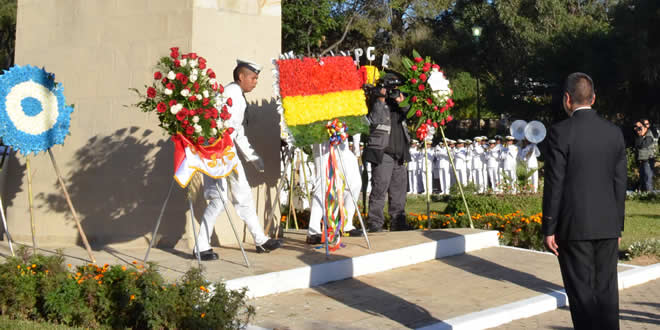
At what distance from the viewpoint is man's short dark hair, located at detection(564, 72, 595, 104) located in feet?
16.6

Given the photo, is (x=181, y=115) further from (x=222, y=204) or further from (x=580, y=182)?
(x=580, y=182)

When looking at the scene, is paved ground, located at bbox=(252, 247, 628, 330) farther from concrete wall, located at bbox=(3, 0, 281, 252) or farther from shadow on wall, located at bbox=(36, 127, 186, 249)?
shadow on wall, located at bbox=(36, 127, 186, 249)

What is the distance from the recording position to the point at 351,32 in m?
34.3

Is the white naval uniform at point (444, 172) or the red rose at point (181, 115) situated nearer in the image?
the red rose at point (181, 115)

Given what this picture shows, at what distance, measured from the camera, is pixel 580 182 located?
499cm

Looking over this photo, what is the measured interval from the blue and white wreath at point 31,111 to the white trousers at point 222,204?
1.74m

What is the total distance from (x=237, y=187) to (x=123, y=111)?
2.32 metres

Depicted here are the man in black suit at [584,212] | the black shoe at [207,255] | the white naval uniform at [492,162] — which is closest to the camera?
the man in black suit at [584,212]

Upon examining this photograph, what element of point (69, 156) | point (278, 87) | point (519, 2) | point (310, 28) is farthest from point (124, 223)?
point (519, 2)

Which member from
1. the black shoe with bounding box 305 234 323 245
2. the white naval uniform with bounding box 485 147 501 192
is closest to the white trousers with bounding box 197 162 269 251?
the black shoe with bounding box 305 234 323 245

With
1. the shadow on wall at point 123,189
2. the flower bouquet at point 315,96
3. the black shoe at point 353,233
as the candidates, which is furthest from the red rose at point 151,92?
the black shoe at point 353,233

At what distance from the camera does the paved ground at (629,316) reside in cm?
649

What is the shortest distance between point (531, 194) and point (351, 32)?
20367mm

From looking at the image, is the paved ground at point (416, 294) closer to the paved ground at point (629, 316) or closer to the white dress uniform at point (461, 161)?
the paved ground at point (629, 316)
